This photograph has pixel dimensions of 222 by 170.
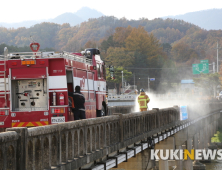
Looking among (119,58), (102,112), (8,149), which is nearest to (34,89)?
(102,112)

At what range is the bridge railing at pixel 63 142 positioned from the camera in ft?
20.3

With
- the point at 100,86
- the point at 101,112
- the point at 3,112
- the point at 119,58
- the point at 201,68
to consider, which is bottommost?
the point at 101,112

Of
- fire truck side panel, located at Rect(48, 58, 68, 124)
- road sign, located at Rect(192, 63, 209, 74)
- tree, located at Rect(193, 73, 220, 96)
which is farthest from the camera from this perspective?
tree, located at Rect(193, 73, 220, 96)

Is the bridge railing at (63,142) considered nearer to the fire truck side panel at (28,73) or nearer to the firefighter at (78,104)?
the firefighter at (78,104)

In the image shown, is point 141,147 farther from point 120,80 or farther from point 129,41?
point 129,41

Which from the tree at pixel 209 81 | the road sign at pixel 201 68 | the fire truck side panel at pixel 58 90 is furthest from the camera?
the tree at pixel 209 81

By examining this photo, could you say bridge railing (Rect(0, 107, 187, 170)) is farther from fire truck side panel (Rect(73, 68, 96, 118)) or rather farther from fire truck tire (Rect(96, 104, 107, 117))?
fire truck tire (Rect(96, 104, 107, 117))

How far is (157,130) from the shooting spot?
18.9 metres

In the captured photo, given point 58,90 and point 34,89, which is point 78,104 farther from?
point 34,89

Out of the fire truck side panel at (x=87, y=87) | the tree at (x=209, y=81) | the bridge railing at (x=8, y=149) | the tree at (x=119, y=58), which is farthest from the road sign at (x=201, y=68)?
the bridge railing at (x=8, y=149)

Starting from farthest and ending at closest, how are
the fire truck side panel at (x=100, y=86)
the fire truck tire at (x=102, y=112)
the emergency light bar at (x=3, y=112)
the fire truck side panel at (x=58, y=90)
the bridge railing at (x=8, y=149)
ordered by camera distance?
1. the fire truck tire at (x=102, y=112)
2. the fire truck side panel at (x=100, y=86)
3. the emergency light bar at (x=3, y=112)
4. the fire truck side panel at (x=58, y=90)
5. the bridge railing at (x=8, y=149)

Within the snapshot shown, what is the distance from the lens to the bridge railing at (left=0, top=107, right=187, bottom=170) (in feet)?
20.3

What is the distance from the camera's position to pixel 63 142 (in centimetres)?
805

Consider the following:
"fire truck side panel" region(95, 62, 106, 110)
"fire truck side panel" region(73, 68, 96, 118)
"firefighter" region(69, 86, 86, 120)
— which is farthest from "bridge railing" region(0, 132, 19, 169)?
"fire truck side panel" region(95, 62, 106, 110)
